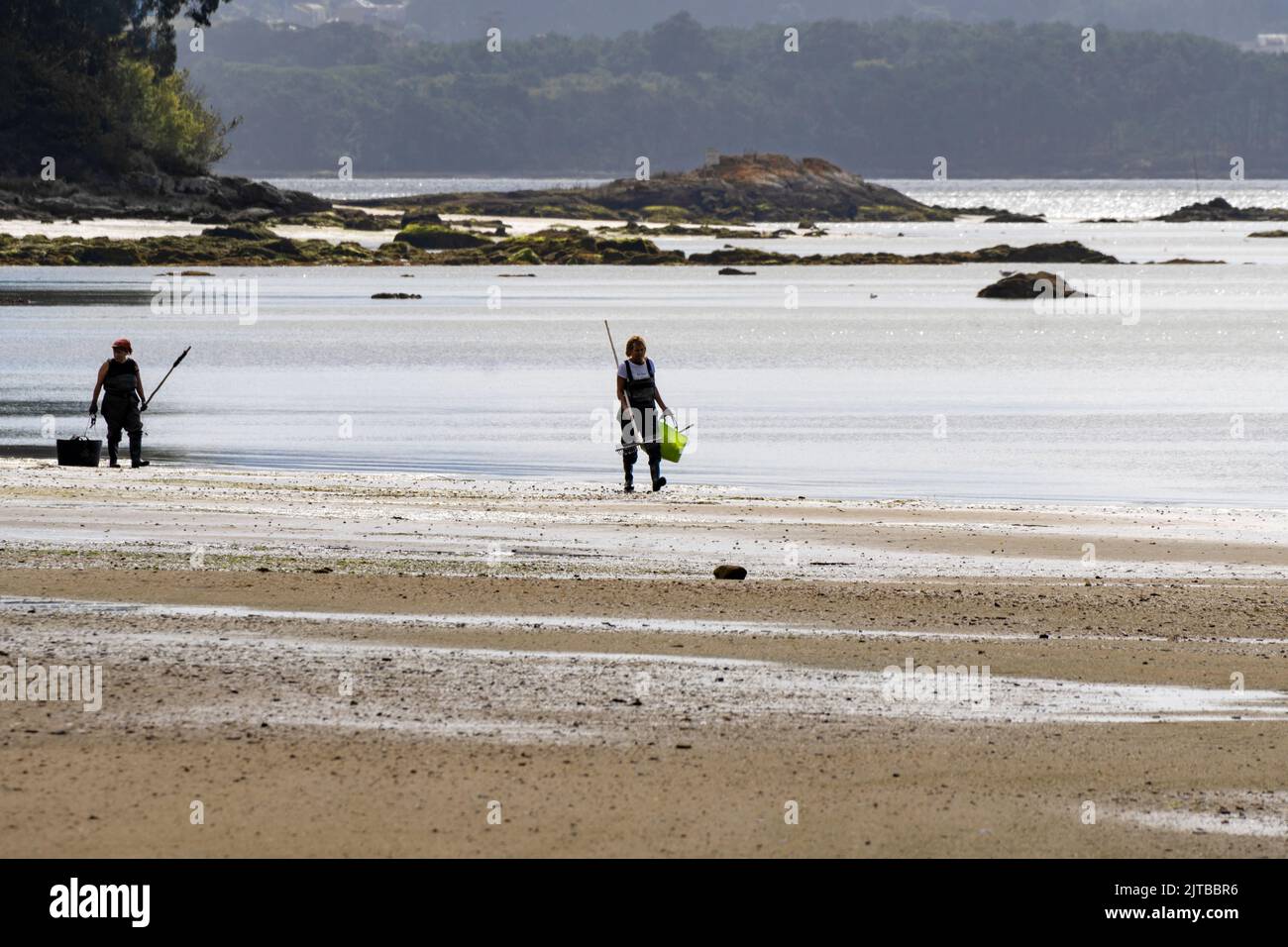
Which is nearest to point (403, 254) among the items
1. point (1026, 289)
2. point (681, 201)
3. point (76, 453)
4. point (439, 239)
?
point (439, 239)

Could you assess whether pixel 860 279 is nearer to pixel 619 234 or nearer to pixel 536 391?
pixel 619 234

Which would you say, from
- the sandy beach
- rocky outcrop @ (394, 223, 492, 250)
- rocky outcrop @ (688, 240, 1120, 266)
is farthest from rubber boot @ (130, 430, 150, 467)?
rocky outcrop @ (394, 223, 492, 250)

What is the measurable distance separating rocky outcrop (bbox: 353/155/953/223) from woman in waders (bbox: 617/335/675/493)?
14616cm

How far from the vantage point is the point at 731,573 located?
557 inches

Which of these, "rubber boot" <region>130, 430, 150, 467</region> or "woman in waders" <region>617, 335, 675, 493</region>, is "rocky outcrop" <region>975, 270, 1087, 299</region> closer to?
"rubber boot" <region>130, 430, 150, 467</region>

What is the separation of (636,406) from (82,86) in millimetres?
102850

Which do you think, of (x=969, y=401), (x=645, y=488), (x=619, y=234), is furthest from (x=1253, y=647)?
(x=619, y=234)

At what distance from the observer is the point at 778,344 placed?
5384 centimetres

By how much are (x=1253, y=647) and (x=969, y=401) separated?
26.2 metres

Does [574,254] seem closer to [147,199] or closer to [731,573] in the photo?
[147,199]

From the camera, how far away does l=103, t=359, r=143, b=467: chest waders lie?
22.3m

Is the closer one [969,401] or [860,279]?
[969,401]
